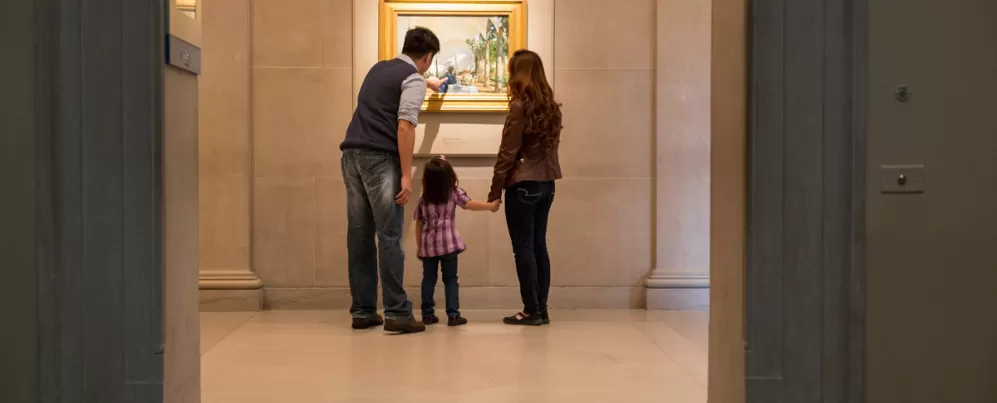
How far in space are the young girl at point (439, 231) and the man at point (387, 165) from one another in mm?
283

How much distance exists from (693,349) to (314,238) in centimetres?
307

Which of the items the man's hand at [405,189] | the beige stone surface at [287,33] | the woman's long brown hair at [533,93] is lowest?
the man's hand at [405,189]

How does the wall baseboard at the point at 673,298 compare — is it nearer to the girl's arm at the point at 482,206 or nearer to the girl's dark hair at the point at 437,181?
the girl's arm at the point at 482,206

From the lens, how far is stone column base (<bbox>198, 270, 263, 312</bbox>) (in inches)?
290

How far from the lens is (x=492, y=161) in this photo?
7.64 m

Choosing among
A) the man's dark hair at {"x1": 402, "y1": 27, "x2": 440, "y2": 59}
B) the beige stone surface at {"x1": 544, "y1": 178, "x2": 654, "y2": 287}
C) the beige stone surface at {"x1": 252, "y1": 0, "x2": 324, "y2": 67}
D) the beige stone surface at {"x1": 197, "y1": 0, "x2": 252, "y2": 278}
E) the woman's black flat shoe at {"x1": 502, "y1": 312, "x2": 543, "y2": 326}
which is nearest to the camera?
the man's dark hair at {"x1": 402, "y1": 27, "x2": 440, "y2": 59}

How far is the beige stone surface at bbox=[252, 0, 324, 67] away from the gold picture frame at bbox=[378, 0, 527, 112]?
1.57 feet

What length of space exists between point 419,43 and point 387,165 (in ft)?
2.74

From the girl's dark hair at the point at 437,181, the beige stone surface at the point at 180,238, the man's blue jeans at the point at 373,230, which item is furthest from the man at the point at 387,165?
the beige stone surface at the point at 180,238

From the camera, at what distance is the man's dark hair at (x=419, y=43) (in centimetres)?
661

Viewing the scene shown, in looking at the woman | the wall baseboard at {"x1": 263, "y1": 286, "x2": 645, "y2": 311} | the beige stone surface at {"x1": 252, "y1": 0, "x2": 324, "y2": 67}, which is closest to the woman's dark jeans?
the woman

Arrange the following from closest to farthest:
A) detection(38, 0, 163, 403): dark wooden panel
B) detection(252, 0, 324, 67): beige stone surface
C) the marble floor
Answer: detection(38, 0, 163, 403): dark wooden panel
the marble floor
detection(252, 0, 324, 67): beige stone surface

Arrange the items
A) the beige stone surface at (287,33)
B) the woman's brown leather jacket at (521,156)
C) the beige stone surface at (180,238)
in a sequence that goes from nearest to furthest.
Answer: the beige stone surface at (180,238) < the woman's brown leather jacket at (521,156) < the beige stone surface at (287,33)

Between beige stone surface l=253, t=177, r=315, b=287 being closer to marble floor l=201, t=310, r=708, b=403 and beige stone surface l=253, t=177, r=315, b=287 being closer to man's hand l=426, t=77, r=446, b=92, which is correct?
marble floor l=201, t=310, r=708, b=403
